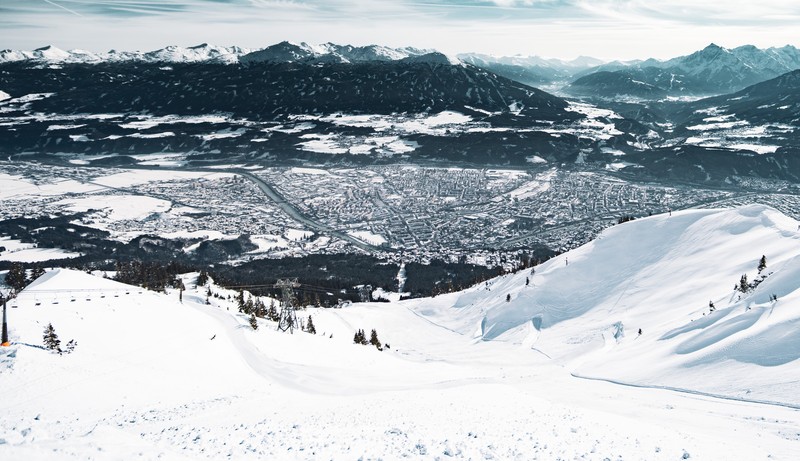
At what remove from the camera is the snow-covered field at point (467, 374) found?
23.2 meters

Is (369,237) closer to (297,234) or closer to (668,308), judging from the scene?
(297,234)

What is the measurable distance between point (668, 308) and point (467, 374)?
23.4 metres

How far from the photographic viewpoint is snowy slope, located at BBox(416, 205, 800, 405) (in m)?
33.3

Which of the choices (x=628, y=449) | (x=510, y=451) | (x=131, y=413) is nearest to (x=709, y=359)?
(x=628, y=449)

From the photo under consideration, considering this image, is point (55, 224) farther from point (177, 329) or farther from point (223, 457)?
point (223, 457)

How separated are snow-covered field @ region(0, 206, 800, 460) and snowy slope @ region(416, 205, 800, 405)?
0.23 metres

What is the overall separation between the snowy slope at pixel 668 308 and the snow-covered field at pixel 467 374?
23cm

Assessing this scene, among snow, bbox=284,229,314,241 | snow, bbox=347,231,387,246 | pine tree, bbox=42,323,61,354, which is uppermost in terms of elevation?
pine tree, bbox=42,323,61,354

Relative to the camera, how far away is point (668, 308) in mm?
55094

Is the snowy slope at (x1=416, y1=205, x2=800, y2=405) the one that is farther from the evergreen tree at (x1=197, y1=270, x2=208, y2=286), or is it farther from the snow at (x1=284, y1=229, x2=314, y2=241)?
the snow at (x1=284, y1=229, x2=314, y2=241)

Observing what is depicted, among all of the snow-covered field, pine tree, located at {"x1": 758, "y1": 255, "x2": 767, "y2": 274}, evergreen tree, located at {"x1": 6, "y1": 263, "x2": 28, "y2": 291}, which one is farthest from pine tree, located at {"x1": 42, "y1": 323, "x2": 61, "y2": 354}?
pine tree, located at {"x1": 758, "y1": 255, "x2": 767, "y2": 274}

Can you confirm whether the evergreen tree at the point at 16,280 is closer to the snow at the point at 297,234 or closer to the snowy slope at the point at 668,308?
the snowy slope at the point at 668,308

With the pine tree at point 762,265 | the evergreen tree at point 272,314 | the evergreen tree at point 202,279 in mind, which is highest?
the pine tree at point 762,265

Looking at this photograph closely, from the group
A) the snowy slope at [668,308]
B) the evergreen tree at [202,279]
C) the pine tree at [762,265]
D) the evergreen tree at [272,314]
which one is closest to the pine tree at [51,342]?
the evergreen tree at [272,314]
